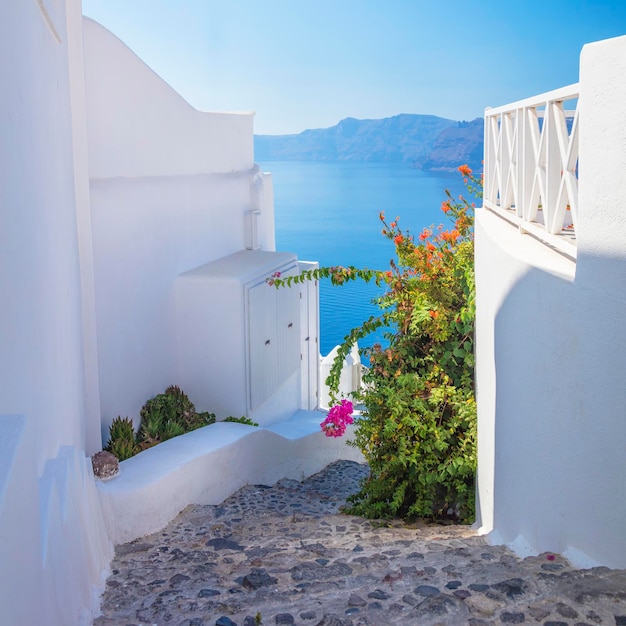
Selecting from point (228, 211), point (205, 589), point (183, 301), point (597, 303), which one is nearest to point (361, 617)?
point (205, 589)

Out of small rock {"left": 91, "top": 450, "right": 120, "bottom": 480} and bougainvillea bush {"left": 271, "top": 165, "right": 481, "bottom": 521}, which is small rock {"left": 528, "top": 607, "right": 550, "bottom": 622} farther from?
small rock {"left": 91, "top": 450, "right": 120, "bottom": 480}

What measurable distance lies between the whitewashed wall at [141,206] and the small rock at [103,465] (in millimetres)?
1573

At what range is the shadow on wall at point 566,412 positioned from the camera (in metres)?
3.32

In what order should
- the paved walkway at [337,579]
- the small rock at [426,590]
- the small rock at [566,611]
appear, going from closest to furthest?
the small rock at [566,611] < the paved walkway at [337,579] < the small rock at [426,590]

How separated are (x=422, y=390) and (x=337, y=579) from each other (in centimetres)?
291

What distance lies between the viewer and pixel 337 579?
13.9ft

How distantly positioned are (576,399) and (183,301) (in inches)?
260

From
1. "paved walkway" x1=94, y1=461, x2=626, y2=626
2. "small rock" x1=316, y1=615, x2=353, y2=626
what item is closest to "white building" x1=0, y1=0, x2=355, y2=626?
"paved walkway" x1=94, y1=461, x2=626, y2=626

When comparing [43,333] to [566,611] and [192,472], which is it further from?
[192,472]

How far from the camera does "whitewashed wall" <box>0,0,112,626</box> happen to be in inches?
92.2

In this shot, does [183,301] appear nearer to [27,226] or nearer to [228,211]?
[228,211]

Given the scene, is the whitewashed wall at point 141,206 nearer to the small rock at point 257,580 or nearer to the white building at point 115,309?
the white building at point 115,309

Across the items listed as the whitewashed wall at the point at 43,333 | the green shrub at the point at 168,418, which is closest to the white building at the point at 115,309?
the whitewashed wall at the point at 43,333

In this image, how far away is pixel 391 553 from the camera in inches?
189
